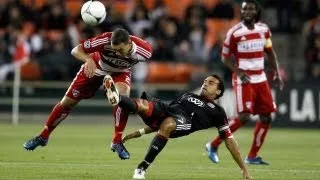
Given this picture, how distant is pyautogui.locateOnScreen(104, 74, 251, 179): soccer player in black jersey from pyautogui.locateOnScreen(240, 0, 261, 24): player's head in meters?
3.39

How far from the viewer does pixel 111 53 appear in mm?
13492

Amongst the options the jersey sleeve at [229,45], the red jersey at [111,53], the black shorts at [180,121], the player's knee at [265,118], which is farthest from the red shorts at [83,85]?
the player's knee at [265,118]

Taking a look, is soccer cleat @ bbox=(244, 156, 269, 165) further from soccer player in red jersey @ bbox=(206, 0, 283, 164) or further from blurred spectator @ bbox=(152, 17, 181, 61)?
blurred spectator @ bbox=(152, 17, 181, 61)

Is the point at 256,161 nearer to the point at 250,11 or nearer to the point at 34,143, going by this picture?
the point at 250,11

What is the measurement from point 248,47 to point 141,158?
2589 mm

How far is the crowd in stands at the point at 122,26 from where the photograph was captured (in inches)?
1011

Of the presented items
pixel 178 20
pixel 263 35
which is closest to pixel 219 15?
pixel 178 20

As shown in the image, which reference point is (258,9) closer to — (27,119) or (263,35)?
(263,35)

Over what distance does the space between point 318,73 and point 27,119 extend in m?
8.17

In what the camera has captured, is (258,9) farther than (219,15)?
No

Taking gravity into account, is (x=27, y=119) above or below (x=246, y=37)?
below

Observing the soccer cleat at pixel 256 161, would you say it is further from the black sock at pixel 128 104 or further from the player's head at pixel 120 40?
the black sock at pixel 128 104

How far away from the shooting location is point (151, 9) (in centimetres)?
2753

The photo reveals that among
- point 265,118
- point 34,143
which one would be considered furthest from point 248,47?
point 34,143
